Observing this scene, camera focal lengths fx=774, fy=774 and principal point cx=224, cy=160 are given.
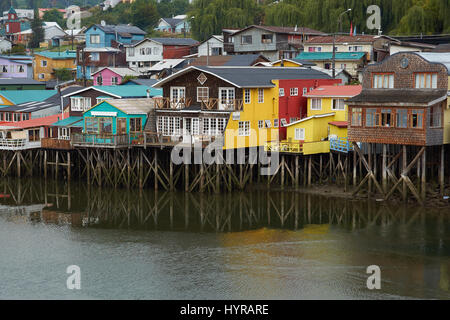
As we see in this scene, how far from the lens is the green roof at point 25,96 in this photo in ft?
202

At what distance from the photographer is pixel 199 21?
9719cm

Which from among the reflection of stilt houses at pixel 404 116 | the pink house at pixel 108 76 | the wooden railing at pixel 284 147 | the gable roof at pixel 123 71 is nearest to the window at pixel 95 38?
the gable roof at pixel 123 71

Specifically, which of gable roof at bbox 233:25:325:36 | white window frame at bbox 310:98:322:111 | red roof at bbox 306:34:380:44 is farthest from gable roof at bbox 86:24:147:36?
white window frame at bbox 310:98:322:111

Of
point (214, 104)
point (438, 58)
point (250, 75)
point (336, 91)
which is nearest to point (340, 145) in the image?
point (336, 91)

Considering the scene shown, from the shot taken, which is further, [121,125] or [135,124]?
[135,124]

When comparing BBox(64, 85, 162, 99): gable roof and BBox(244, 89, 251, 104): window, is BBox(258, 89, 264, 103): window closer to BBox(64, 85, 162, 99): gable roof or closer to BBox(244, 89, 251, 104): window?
BBox(244, 89, 251, 104): window

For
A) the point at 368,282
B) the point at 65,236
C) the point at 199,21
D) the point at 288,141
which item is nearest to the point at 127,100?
the point at 288,141

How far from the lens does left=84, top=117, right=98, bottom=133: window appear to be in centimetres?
4841

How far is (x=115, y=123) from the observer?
155ft

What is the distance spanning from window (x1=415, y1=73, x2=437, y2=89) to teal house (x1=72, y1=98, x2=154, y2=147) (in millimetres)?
16567

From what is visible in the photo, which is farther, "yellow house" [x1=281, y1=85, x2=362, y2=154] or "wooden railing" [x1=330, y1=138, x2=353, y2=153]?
"yellow house" [x1=281, y1=85, x2=362, y2=154]

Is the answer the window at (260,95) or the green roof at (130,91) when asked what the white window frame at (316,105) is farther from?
the green roof at (130,91)

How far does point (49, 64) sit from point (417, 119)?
62597 mm

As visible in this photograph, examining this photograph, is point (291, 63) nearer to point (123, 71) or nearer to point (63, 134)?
point (63, 134)
